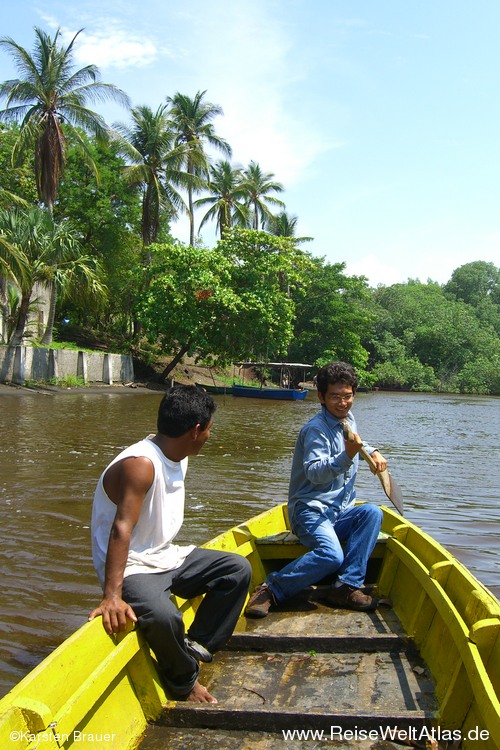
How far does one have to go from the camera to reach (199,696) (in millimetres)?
3057

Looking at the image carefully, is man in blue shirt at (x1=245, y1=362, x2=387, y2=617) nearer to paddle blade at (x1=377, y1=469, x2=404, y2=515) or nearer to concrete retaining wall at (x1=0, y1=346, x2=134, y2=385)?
paddle blade at (x1=377, y1=469, x2=404, y2=515)

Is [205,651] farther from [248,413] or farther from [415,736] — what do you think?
[248,413]

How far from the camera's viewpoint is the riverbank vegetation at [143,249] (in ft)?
85.9

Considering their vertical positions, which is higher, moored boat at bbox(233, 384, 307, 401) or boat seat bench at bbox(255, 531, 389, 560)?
moored boat at bbox(233, 384, 307, 401)

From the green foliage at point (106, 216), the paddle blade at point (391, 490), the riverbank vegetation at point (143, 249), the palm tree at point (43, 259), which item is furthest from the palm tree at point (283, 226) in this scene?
the paddle blade at point (391, 490)

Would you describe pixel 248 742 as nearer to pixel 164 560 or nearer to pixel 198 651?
pixel 198 651

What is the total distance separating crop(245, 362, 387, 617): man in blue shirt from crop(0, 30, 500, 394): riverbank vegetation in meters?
18.7

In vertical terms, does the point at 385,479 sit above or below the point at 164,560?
above

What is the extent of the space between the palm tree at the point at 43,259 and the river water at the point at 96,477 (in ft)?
13.2

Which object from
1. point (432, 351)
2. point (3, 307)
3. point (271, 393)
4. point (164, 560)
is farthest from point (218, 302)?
point (432, 351)

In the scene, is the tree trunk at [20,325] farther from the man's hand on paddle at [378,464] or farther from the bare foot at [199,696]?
the bare foot at [199,696]

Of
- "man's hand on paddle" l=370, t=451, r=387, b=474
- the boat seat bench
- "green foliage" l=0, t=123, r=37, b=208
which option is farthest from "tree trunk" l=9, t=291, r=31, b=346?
"man's hand on paddle" l=370, t=451, r=387, b=474

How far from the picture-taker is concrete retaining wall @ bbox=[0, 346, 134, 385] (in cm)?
2506

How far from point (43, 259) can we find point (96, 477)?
17.6 metres
